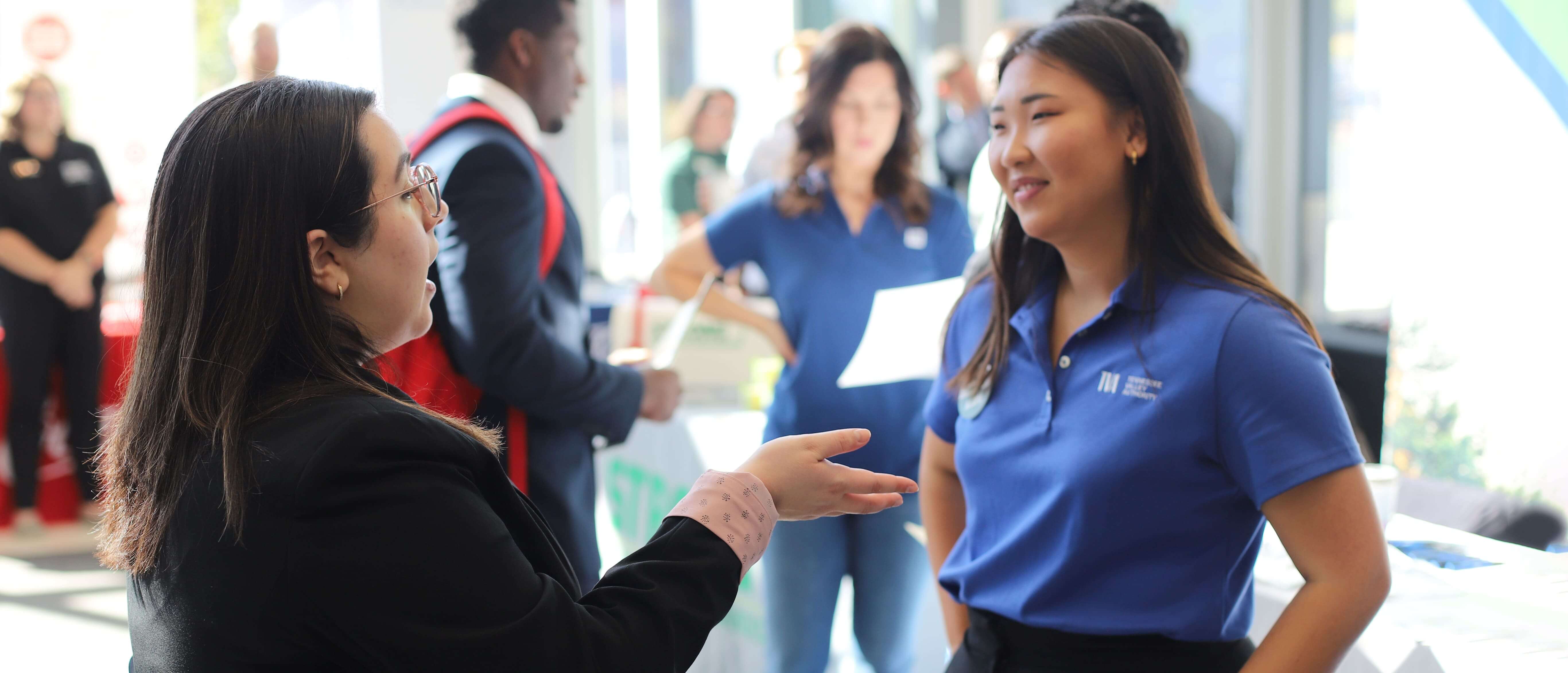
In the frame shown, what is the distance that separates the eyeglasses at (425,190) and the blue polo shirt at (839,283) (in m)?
1.39

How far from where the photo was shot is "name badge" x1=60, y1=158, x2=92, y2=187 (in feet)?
15.9

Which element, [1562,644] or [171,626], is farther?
[1562,644]

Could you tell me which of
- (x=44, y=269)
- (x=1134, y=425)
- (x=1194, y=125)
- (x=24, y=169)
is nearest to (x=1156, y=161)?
(x=1194, y=125)

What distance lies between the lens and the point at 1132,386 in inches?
50.9

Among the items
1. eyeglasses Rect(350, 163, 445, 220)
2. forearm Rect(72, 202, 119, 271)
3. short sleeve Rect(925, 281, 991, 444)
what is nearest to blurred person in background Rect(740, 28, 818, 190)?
short sleeve Rect(925, 281, 991, 444)

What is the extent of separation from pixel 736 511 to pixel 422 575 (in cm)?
28

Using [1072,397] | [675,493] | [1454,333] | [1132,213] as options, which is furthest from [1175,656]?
[675,493]

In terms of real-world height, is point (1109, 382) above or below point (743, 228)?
below

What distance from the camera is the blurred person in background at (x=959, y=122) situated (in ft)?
17.3

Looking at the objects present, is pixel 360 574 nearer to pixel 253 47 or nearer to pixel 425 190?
pixel 425 190

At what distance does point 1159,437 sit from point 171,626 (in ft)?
3.19

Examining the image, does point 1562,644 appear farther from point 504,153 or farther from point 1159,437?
point 504,153

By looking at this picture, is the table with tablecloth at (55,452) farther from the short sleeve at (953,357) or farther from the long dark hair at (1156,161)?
the long dark hair at (1156,161)

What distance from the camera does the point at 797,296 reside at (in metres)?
2.42
